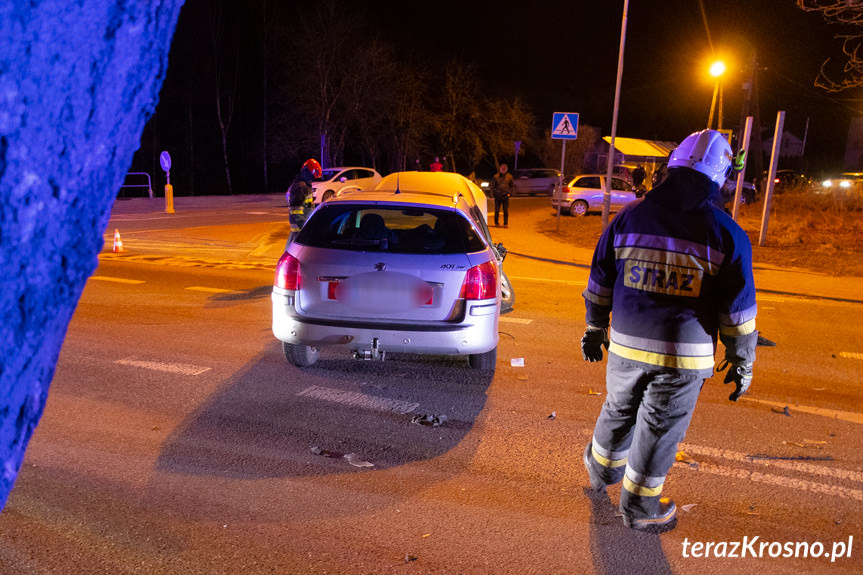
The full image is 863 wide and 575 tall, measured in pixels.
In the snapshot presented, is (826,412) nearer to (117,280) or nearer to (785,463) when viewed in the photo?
(785,463)

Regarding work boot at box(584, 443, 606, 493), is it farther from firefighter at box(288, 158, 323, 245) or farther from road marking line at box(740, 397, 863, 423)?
firefighter at box(288, 158, 323, 245)

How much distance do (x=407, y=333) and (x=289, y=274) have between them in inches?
43.6

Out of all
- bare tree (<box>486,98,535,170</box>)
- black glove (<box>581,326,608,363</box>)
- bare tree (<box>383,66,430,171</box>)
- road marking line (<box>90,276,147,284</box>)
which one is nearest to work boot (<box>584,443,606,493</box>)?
black glove (<box>581,326,608,363</box>)

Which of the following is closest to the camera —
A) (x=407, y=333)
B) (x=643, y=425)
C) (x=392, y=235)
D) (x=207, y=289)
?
(x=643, y=425)

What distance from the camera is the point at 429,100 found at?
4403 cm

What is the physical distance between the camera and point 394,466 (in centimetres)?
409

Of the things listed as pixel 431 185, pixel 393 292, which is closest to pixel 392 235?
pixel 393 292

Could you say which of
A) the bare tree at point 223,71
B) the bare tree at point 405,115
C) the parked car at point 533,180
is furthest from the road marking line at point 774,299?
the bare tree at point 223,71

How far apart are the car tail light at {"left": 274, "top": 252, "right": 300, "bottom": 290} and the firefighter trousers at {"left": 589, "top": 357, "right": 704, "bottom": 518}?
276 centimetres

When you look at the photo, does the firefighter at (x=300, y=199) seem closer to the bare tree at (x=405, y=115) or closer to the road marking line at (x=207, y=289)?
the road marking line at (x=207, y=289)

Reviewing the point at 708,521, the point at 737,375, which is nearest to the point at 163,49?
the point at 737,375

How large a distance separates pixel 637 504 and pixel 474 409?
1869 millimetres

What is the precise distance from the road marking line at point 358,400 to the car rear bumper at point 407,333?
432 millimetres

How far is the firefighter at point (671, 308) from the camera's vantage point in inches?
123
